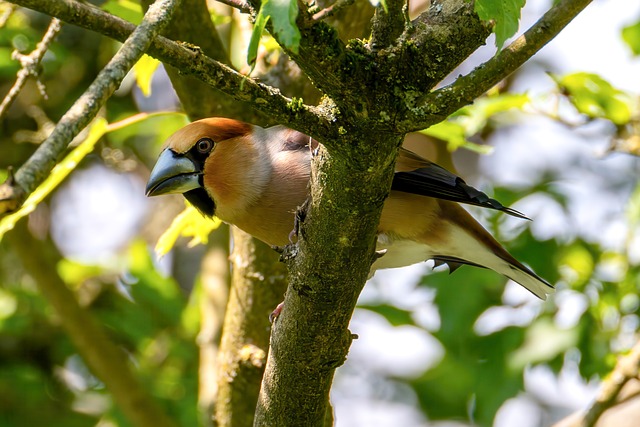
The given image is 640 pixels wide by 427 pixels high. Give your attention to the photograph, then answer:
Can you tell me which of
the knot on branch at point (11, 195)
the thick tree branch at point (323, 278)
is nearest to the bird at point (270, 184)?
the thick tree branch at point (323, 278)

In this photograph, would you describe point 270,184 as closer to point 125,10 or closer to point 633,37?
point 125,10

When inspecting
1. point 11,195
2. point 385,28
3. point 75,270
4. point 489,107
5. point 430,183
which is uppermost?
point 489,107

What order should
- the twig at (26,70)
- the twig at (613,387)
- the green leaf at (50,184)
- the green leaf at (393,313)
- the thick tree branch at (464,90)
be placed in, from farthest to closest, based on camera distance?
the green leaf at (393,313)
the twig at (613,387)
the green leaf at (50,184)
the twig at (26,70)
the thick tree branch at (464,90)

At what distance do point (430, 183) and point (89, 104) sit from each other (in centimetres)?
216

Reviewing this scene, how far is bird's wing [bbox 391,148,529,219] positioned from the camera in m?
3.72

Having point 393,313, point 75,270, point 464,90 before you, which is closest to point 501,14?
point 464,90

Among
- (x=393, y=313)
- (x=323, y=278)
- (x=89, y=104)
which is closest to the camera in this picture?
(x=89, y=104)

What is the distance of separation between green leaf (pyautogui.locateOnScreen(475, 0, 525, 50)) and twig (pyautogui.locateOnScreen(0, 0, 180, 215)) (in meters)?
0.78

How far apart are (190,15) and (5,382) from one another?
11.6 ft

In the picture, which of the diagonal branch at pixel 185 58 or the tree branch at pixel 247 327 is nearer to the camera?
the diagonal branch at pixel 185 58

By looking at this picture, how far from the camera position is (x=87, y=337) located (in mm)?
5141

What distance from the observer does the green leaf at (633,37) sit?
4.89 meters

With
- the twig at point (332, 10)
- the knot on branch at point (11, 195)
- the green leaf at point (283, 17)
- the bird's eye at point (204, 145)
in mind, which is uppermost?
the bird's eye at point (204, 145)

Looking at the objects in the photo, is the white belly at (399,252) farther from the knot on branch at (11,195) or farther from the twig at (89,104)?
the knot on branch at (11,195)
